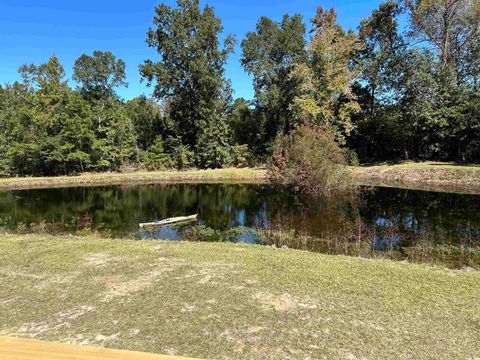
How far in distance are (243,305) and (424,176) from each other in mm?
28308

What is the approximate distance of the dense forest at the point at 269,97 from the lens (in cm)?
3450

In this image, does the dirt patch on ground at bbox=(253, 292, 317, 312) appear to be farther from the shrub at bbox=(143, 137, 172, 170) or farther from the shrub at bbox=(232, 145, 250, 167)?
the shrub at bbox=(143, 137, 172, 170)

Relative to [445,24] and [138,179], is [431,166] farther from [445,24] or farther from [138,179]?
[138,179]

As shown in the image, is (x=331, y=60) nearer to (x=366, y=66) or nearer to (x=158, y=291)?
(x=366, y=66)

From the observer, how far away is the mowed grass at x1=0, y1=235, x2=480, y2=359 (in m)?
4.64

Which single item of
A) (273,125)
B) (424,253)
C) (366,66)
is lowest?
(424,253)

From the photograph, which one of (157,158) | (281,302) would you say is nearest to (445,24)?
(157,158)

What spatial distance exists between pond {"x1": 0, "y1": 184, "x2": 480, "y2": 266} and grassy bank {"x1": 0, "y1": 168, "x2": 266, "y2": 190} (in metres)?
6.01

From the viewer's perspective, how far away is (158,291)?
253 inches

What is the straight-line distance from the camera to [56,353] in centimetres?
157

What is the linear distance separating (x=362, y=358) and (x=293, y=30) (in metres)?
42.8

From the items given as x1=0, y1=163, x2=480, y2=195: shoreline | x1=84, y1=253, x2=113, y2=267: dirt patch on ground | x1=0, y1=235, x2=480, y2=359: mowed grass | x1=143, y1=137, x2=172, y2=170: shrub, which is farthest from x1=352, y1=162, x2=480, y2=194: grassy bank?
x1=84, y1=253, x2=113, y2=267: dirt patch on ground

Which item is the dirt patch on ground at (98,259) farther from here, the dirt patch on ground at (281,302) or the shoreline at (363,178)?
the shoreline at (363,178)

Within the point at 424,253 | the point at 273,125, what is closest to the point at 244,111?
the point at 273,125
